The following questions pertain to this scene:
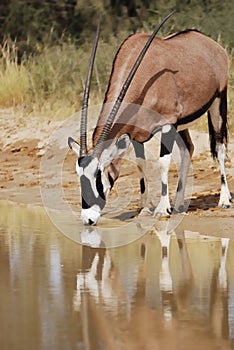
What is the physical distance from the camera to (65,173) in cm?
1144

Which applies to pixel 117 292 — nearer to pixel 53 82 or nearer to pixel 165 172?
pixel 165 172

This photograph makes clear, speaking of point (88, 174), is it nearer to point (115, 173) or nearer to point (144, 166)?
point (115, 173)

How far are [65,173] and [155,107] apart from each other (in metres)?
3.01

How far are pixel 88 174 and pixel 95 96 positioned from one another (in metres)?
6.59

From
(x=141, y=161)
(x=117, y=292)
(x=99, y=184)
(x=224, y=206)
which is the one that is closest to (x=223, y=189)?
(x=224, y=206)

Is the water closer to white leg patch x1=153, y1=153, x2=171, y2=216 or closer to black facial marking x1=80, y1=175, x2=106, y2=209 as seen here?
black facial marking x1=80, y1=175, x2=106, y2=209

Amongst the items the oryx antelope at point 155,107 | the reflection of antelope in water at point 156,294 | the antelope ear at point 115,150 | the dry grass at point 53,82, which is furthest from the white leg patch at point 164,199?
the dry grass at point 53,82

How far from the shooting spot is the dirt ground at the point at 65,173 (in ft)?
31.9

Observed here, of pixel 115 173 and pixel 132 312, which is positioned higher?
pixel 115 173

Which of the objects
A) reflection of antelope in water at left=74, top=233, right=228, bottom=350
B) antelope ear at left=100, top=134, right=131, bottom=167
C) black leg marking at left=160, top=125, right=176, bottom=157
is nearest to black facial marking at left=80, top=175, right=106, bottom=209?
antelope ear at left=100, top=134, right=131, bottom=167

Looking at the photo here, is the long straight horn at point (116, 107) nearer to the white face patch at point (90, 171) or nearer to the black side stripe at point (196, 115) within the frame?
the white face patch at point (90, 171)

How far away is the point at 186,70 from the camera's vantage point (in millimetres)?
9141

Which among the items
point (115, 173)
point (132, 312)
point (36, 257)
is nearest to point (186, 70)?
point (115, 173)

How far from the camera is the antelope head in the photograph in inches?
310
